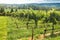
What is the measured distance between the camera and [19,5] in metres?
1.28

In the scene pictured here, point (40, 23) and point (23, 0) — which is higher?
point (23, 0)

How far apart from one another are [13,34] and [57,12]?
1.69 ft

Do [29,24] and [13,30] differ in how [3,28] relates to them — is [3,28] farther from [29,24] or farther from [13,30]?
[29,24]

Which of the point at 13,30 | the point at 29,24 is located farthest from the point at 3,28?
the point at 29,24

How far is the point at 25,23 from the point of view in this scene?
4.11ft

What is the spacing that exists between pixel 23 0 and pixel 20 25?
27 cm

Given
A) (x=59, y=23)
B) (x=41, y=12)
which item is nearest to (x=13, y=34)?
(x=41, y=12)

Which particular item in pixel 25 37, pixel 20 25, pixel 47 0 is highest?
pixel 47 0

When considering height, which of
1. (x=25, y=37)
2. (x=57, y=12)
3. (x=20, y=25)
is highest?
(x=57, y=12)

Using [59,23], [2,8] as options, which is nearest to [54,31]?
[59,23]

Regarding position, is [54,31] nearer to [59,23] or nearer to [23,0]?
[59,23]

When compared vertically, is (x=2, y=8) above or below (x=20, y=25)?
above

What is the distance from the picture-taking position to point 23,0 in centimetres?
129

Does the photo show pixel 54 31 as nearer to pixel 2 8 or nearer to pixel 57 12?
Answer: pixel 57 12
